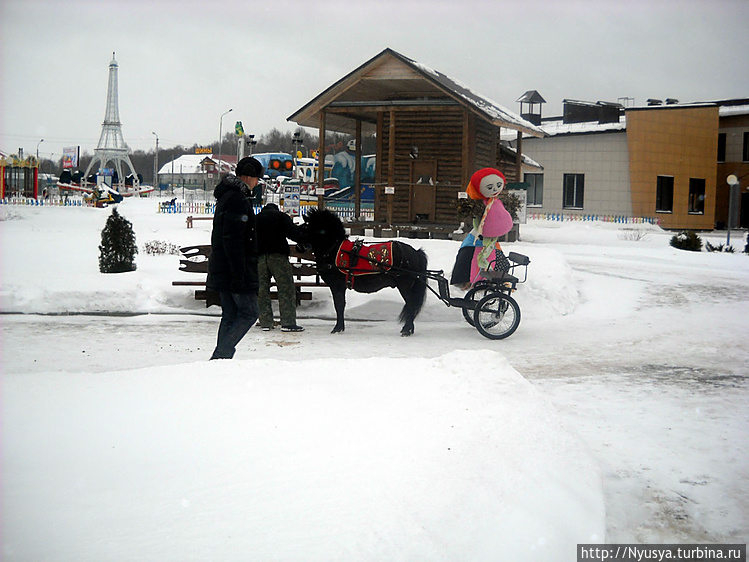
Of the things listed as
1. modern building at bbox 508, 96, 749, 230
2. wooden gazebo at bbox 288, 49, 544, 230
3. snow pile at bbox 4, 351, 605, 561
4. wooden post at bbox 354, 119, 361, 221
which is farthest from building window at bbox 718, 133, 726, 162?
snow pile at bbox 4, 351, 605, 561

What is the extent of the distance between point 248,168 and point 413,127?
16.3 meters

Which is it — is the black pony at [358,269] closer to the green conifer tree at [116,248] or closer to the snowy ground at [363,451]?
the snowy ground at [363,451]

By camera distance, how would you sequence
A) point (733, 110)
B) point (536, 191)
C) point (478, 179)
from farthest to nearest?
1. point (733, 110)
2. point (536, 191)
3. point (478, 179)

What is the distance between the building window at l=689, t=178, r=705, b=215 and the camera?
39.5 metres

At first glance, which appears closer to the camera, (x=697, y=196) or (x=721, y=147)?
(x=697, y=196)

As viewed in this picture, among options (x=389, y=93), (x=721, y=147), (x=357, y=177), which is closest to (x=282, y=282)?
(x=357, y=177)

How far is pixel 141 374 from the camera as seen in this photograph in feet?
17.5

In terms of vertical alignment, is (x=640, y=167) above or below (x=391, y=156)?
above

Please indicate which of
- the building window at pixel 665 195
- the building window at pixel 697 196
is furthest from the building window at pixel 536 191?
the building window at pixel 697 196

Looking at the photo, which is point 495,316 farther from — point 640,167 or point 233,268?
point 640,167

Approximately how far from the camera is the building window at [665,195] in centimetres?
3853

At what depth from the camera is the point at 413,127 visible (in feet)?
76.1

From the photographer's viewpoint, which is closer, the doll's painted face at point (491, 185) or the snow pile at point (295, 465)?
the snow pile at point (295, 465)

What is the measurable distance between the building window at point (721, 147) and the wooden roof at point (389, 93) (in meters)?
24.3
